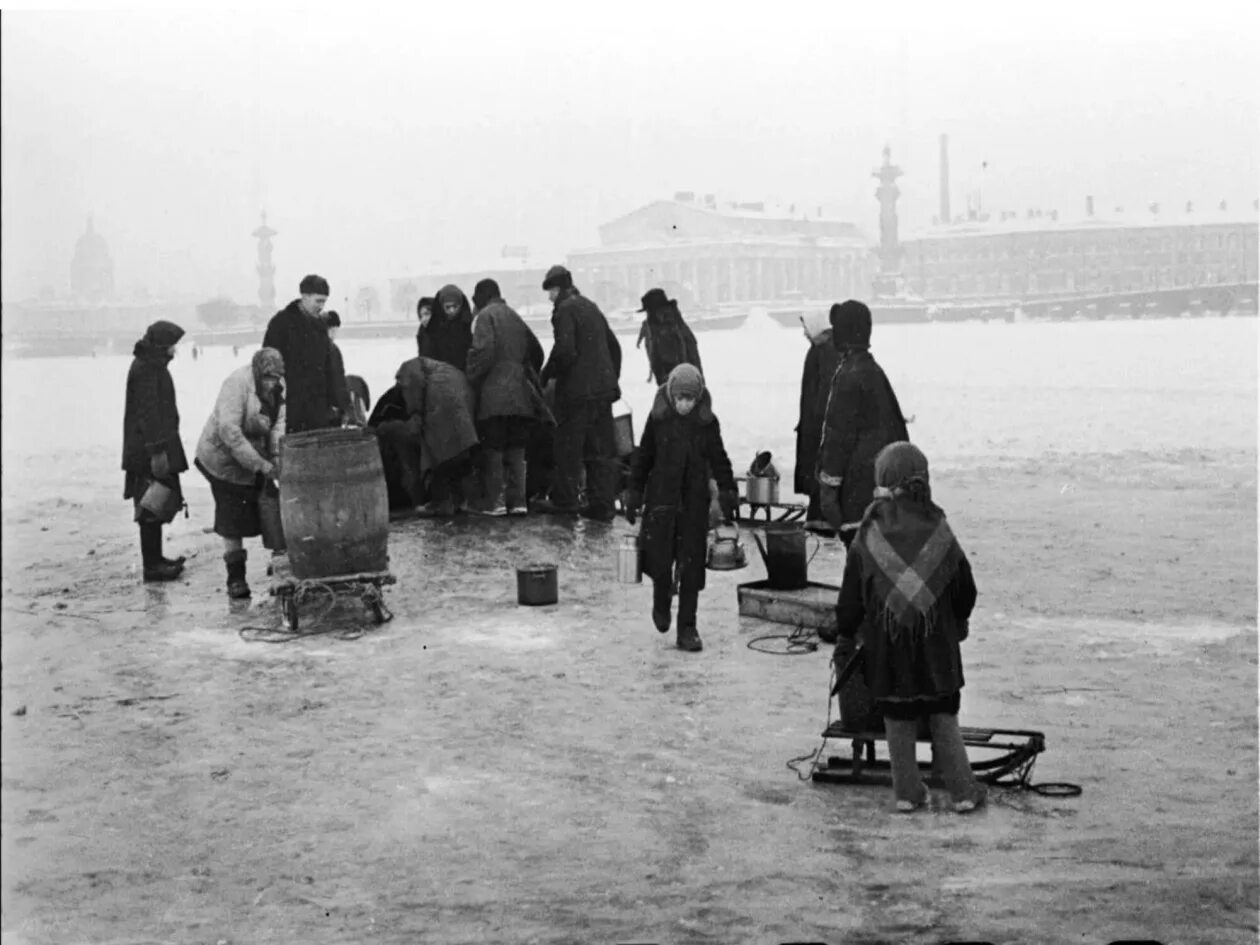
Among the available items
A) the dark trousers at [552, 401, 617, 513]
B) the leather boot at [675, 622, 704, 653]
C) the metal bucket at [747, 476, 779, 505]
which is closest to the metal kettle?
the leather boot at [675, 622, 704, 653]

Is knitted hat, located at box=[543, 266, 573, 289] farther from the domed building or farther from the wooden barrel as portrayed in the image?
the wooden barrel

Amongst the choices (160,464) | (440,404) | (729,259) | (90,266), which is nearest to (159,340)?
(90,266)

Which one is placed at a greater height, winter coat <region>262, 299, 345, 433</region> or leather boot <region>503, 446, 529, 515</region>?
winter coat <region>262, 299, 345, 433</region>

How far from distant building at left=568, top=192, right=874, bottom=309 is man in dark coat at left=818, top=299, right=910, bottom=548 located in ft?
147

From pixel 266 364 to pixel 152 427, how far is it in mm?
1357

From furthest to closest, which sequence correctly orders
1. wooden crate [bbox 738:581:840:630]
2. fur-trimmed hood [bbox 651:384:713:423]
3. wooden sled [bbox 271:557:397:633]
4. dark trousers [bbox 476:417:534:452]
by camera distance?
1. dark trousers [bbox 476:417:534:452]
2. wooden sled [bbox 271:557:397:633]
3. wooden crate [bbox 738:581:840:630]
4. fur-trimmed hood [bbox 651:384:713:423]

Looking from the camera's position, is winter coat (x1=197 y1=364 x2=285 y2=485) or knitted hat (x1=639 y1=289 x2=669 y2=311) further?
knitted hat (x1=639 y1=289 x2=669 y2=311)

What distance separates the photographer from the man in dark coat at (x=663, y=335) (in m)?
12.4

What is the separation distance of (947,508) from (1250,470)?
357 cm

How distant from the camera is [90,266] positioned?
30.6ft

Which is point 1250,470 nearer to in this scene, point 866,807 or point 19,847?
point 866,807

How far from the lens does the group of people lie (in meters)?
5.45

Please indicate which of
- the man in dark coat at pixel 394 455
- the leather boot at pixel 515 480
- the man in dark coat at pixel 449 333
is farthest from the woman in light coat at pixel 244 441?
the man in dark coat at pixel 449 333

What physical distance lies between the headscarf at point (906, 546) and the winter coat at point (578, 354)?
6.57m
